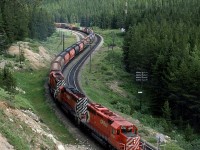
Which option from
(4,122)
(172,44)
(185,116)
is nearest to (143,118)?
(185,116)

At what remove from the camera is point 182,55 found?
236 feet

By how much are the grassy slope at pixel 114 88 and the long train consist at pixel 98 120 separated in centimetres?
651

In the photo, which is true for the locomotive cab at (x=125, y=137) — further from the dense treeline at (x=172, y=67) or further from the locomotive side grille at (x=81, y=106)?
the dense treeline at (x=172, y=67)

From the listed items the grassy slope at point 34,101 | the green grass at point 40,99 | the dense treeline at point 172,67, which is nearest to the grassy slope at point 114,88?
the dense treeline at point 172,67

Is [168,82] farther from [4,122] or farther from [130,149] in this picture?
[4,122]

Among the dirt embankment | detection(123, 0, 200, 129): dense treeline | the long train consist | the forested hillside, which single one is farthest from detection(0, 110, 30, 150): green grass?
the dirt embankment

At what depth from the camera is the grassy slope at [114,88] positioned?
59281 millimetres

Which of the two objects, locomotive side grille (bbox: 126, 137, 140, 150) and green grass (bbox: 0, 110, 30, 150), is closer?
green grass (bbox: 0, 110, 30, 150)

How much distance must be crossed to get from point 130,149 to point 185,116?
119 ft

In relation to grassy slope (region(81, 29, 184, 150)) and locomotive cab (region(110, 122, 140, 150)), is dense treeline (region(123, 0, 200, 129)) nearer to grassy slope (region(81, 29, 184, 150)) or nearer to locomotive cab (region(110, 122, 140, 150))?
grassy slope (region(81, 29, 184, 150))

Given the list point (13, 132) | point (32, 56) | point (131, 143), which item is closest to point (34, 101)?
point (131, 143)

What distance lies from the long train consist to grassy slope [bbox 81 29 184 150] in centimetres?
651

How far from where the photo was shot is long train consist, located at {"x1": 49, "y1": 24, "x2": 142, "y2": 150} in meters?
34.3

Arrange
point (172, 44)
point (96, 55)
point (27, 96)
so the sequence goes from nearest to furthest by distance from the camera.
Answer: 1. point (27, 96)
2. point (172, 44)
3. point (96, 55)
